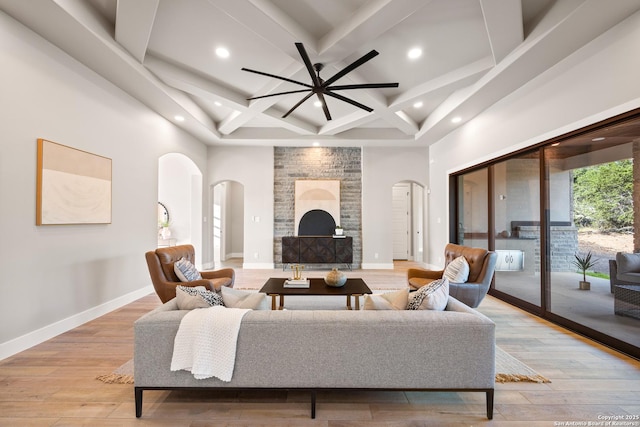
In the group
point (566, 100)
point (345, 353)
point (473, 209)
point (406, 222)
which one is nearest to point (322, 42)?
point (566, 100)

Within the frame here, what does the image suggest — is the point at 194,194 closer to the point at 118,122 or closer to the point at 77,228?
the point at 118,122

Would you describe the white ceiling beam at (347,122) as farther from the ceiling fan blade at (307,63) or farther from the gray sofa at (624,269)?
the gray sofa at (624,269)

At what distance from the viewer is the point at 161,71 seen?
402 centimetres

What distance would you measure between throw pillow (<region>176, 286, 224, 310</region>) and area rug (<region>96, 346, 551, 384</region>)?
2.88 feet

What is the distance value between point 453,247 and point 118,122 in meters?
5.02

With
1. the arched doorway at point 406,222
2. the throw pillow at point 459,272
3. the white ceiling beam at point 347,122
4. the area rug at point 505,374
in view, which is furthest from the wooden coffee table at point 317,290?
the arched doorway at point 406,222

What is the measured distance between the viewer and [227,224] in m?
9.52

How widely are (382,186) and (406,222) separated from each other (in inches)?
88.0

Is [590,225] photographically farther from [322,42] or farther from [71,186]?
[71,186]

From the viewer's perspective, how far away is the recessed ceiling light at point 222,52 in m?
3.75

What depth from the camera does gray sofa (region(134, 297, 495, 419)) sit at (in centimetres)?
A: 184

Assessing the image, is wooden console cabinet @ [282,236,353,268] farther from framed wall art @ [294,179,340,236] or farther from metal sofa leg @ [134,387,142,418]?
metal sofa leg @ [134,387,142,418]

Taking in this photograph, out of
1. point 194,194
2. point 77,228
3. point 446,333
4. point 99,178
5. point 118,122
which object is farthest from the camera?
point 194,194

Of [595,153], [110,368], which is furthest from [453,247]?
[110,368]
